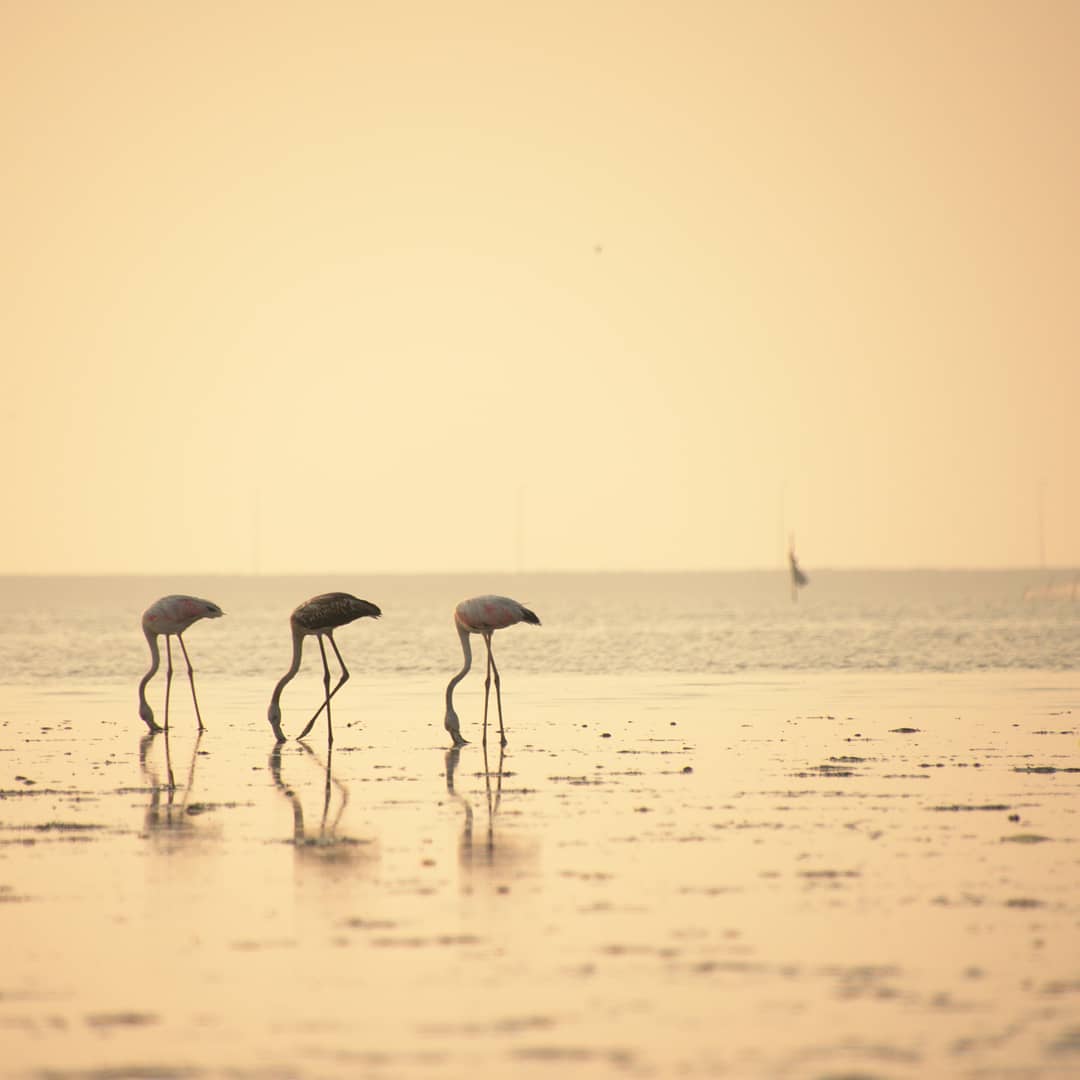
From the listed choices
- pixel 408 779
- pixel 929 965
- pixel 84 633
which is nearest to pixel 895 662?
pixel 408 779

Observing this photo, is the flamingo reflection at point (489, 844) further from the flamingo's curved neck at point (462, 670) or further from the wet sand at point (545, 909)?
the flamingo's curved neck at point (462, 670)

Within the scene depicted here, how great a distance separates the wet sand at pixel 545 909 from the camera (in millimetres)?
8344

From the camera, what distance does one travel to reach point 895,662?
4050 cm

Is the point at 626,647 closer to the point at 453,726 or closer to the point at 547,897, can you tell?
the point at 453,726

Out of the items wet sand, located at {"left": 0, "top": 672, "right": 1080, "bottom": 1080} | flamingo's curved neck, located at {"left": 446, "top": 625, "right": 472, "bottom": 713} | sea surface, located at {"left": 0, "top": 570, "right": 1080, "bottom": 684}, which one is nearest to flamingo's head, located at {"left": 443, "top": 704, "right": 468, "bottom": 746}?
flamingo's curved neck, located at {"left": 446, "top": 625, "right": 472, "bottom": 713}

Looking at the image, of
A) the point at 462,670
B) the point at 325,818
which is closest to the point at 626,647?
the point at 462,670

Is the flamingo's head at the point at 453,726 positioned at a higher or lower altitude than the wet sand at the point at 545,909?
higher

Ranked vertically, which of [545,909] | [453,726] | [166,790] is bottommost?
[545,909]

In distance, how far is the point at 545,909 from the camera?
11391mm

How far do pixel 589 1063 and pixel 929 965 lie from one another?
2.47 m

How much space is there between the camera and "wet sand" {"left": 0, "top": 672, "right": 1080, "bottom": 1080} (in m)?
8.34

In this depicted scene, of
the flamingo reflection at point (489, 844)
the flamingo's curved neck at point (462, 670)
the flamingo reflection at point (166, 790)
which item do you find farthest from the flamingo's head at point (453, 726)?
the flamingo reflection at point (489, 844)

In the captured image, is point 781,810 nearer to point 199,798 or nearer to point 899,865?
point 899,865

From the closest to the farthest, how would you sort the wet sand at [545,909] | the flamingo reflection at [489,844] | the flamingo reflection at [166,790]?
the wet sand at [545,909], the flamingo reflection at [489,844], the flamingo reflection at [166,790]
